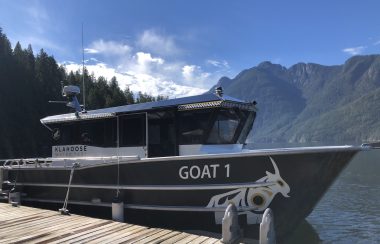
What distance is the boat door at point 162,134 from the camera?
10797mm

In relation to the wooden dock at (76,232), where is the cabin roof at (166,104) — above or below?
above

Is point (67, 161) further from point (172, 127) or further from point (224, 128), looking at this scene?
point (224, 128)

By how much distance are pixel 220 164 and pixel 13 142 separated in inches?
1893

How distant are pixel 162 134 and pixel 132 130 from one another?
877 millimetres

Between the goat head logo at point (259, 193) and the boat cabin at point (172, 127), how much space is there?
1.41 m

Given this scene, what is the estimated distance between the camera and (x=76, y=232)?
343 inches

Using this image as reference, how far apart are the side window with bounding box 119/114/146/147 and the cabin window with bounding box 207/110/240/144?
182 cm

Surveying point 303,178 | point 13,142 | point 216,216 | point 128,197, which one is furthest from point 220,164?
point 13,142

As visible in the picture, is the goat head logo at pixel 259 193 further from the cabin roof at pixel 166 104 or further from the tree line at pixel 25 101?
the tree line at pixel 25 101

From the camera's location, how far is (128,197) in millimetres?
10625

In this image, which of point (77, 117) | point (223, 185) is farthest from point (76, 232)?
point (77, 117)

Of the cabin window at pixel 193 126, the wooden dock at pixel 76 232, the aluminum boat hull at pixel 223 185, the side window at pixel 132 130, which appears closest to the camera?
the wooden dock at pixel 76 232

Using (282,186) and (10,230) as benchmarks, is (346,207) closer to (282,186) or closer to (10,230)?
(282,186)

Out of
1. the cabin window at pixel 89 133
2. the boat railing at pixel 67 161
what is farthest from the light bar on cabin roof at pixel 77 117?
the boat railing at pixel 67 161
